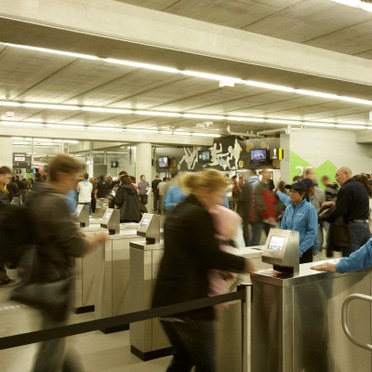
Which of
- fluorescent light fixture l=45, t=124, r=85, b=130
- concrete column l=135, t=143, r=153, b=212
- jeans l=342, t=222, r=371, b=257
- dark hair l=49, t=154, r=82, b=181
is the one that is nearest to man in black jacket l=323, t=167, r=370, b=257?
jeans l=342, t=222, r=371, b=257

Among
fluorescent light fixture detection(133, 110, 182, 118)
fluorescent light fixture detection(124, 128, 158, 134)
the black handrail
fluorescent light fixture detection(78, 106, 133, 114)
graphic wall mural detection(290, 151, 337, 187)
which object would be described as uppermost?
fluorescent light fixture detection(78, 106, 133, 114)

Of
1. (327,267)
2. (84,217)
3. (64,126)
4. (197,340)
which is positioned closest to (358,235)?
(327,267)

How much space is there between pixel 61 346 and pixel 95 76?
257 inches

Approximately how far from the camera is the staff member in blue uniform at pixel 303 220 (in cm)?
442

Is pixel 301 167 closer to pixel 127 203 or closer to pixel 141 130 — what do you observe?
pixel 141 130

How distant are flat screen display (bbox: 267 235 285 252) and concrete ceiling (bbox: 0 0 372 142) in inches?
108

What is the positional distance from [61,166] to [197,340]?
1.21 meters

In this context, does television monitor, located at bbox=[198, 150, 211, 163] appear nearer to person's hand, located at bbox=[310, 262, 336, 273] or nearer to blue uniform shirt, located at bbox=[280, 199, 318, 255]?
blue uniform shirt, located at bbox=[280, 199, 318, 255]

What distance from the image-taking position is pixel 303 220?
14.6ft

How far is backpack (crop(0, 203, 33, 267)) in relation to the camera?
2318mm

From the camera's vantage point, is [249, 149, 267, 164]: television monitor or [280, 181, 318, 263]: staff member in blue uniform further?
[249, 149, 267, 164]: television monitor

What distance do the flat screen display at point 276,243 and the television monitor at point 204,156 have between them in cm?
1699

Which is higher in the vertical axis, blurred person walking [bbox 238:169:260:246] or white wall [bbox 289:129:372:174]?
white wall [bbox 289:129:372:174]

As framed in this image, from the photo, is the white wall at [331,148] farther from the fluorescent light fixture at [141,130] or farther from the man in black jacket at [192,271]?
the man in black jacket at [192,271]
